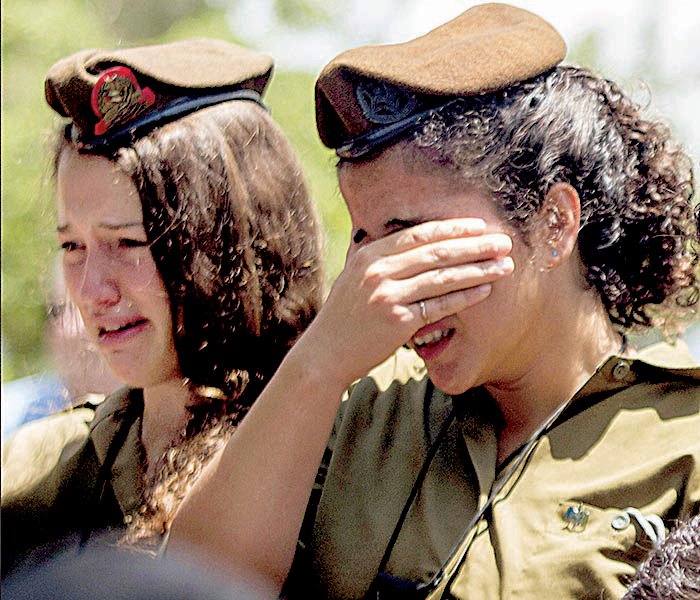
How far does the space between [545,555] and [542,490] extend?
0.14 meters

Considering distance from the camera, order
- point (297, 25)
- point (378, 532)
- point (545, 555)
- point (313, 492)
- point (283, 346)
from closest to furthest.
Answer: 1. point (545, 555)
2. point (378, 532)
3. point (313, 492)
4. point (283, 346)
5. point (297, 25)

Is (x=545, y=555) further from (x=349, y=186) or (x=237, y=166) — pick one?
(x=237, y=166)

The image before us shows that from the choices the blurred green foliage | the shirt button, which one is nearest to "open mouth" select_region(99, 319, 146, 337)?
the shirt button

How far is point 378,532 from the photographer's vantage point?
2371mm

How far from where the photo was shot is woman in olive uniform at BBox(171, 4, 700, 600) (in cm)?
221

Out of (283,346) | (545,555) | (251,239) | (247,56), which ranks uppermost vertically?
(247,56)

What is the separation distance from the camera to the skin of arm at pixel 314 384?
87.8 inches

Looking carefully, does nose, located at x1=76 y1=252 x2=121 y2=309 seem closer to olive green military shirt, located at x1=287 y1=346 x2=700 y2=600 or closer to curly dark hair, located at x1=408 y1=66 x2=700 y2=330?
olive green military shirt, located at x1=287 y1=346 x2=700 y2=600

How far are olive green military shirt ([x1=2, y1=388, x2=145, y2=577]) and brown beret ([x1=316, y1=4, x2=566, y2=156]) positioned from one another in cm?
96

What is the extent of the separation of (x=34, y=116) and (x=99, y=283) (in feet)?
18.7

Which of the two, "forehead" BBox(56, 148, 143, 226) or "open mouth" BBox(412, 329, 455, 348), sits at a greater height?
"forehead" BBox(56, 148, 143, 226)

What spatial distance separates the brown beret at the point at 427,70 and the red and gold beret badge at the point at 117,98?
1.50 feet

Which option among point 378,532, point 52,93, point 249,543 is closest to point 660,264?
point 378,532

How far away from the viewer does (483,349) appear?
7.63 feet
